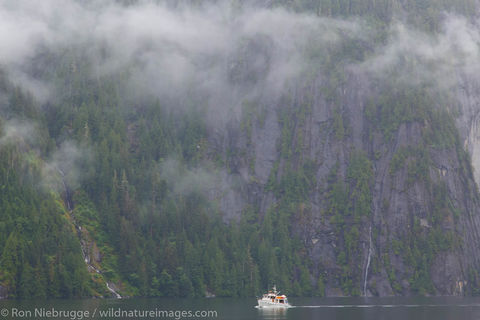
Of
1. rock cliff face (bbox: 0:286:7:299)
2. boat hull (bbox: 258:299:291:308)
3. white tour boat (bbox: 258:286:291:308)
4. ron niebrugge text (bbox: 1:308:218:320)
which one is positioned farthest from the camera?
rock cliff face (bbox: 0:286:7:299)

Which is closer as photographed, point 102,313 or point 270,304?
point 102,313

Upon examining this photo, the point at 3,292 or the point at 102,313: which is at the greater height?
the point at 102,313

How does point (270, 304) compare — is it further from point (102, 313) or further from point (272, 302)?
point (102, 313)

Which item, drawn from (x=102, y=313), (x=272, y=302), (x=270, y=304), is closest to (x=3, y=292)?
(x=102, y=313)

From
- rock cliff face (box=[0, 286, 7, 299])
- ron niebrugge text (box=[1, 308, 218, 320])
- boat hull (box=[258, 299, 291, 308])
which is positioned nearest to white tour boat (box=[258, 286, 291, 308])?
boat hull (box=[258, 299, 291, 308])

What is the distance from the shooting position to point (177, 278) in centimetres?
19675

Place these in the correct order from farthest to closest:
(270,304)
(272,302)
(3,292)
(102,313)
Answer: (3,292), (272,302), (270,304), (102,313)

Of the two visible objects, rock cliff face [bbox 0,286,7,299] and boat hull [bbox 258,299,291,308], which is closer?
boat hull [bbox 258,299,291,308]

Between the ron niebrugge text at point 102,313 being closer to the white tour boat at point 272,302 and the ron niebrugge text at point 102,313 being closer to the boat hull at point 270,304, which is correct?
the boat hull at point 270,304

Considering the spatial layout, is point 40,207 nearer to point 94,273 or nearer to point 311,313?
point 94,273

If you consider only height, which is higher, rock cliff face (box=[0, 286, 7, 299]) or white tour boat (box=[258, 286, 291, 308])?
white tour boat (box=[258, 286, 291, 308])

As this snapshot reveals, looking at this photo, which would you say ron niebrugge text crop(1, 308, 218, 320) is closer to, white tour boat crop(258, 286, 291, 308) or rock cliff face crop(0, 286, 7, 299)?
white tour boat crop(258, 286, 291, 308)

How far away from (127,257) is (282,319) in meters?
83.5

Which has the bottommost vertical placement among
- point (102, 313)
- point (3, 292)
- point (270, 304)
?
point (3, 292)
